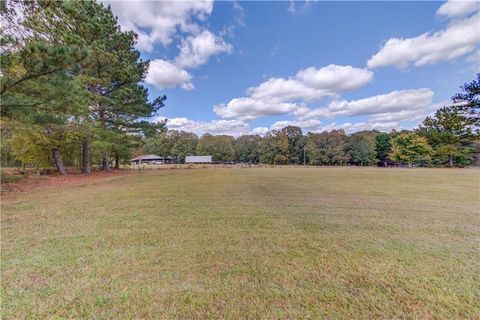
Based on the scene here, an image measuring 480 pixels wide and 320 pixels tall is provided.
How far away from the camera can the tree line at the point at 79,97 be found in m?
5.51

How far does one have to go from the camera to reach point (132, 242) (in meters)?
3.71

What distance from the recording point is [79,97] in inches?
261

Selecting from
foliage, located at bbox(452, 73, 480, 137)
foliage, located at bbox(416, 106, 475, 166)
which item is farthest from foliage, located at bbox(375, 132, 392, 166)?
foliage, located at bbox(452, 73, 480, 137)

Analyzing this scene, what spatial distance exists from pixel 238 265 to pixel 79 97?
7.02 m

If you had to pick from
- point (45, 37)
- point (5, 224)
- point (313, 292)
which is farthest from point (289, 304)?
point (45, 37)

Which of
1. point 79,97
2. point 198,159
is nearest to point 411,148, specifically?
point 79,97

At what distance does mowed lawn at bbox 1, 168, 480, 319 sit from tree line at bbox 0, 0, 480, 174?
347cm

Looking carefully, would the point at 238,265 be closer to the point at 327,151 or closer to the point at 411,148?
the point at 411,148

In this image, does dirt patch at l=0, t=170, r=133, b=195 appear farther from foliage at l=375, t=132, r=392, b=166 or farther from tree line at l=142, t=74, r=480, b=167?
foliage at l=375, t=132, r=392, b=166

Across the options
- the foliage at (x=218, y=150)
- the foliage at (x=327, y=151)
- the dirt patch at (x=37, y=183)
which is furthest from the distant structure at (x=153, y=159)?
the dirt patch at (x=37, y=183)

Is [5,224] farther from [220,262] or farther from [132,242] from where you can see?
[220,262]

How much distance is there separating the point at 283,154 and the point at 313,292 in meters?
56.4

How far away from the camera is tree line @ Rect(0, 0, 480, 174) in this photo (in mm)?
5512

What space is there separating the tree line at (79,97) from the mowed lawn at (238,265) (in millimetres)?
3467
